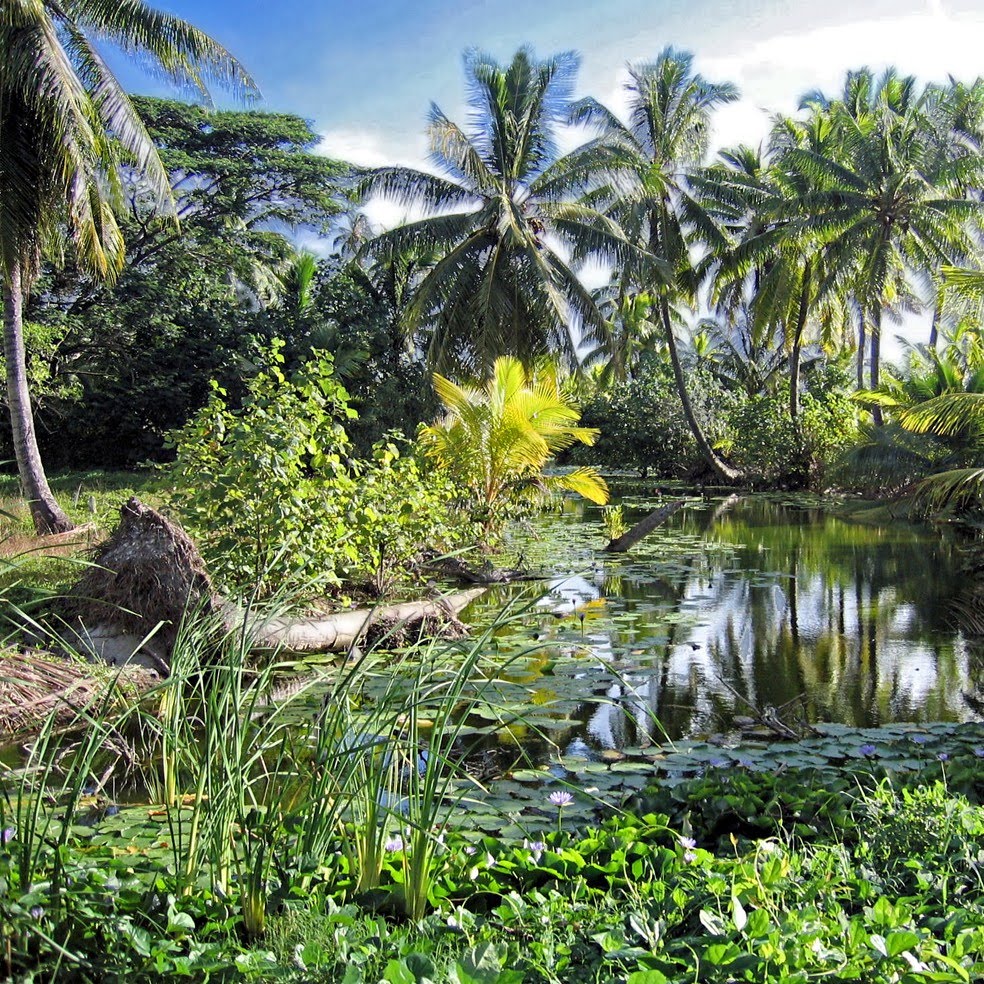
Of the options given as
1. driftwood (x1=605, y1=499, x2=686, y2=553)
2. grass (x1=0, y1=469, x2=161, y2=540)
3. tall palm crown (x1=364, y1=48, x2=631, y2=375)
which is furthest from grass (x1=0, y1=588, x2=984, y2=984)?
tall palm crown (x1=364, y1=48, x2=631, y2=375)

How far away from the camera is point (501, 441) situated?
13711 millimetres

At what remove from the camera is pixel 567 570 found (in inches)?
450

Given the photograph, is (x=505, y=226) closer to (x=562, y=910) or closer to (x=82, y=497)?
(x=82, y=497)

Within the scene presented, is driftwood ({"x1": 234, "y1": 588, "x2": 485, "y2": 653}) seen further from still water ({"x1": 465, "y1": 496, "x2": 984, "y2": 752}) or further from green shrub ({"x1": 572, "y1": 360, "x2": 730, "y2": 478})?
green shrub ({"x1": 572, "y1": 360, "x2": 730, "y2": 478})

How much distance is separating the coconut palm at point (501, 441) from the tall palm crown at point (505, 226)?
4.15 meters

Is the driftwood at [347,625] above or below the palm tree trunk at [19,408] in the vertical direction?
below

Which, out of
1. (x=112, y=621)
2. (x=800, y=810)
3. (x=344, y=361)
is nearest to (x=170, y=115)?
(x=344, y=361)

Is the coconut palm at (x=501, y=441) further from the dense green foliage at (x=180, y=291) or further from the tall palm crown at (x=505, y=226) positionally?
the dense green foliage at (x=180, y=291)

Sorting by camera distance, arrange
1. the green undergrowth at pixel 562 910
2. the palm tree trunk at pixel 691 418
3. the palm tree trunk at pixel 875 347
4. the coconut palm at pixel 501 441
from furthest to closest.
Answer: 1. the palm tree trunk at pixel 691 418
2. the palm tree trunk at pixel 875 347
3. the coconut palm at pixel 501 441
4. the green undergrowth at pixel 562 910

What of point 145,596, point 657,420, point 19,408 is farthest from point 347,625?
point 657,420

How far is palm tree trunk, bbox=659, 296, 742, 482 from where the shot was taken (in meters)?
26.5

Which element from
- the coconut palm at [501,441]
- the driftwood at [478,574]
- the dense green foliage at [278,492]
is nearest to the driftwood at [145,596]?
the dense green foliage at [278,492]

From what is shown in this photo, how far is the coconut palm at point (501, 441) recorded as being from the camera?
1367 centimetres

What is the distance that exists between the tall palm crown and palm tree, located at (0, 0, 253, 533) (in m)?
5.98
